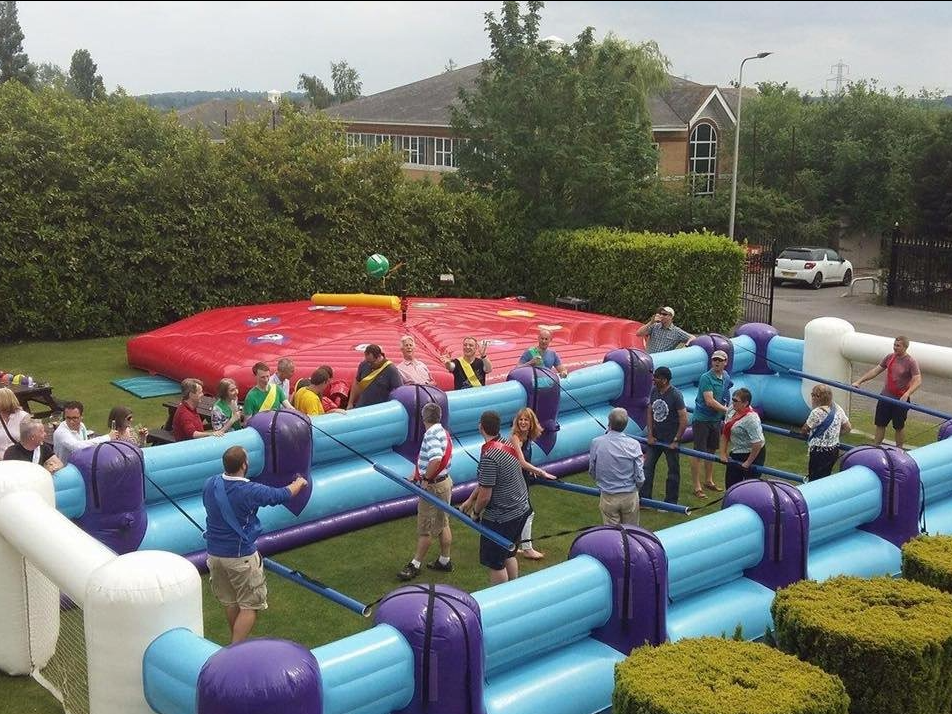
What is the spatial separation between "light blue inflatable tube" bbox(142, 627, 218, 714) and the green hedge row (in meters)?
13.6

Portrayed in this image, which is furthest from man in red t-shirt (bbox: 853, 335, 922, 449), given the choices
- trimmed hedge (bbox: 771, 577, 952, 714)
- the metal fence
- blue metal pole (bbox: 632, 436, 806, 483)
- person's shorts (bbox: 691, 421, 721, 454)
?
the metal fence

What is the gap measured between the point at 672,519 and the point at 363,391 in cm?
337

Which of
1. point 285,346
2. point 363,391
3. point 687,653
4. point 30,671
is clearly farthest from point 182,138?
point 687,653

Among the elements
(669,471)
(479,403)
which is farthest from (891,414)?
(479,403)

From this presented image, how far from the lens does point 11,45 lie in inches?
3110

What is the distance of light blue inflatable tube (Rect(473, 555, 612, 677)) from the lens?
5.80 metres

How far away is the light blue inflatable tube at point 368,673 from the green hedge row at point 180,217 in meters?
14.1

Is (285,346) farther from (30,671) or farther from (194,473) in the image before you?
(30,671)

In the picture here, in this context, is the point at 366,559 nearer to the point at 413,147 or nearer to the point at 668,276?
the point at 668,276

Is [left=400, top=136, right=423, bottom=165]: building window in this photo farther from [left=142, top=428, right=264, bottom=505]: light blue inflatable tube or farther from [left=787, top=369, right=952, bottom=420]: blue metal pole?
[left=142, top=428, right=264, bottom=505]: light blue inflatable tube

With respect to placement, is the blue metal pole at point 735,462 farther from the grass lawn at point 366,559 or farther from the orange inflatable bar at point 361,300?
the orange inflatable bar at point 361,300

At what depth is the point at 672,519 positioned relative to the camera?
9.80m

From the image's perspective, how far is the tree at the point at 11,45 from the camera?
7581 centimetres

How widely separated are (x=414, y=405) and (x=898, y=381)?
5.65m
